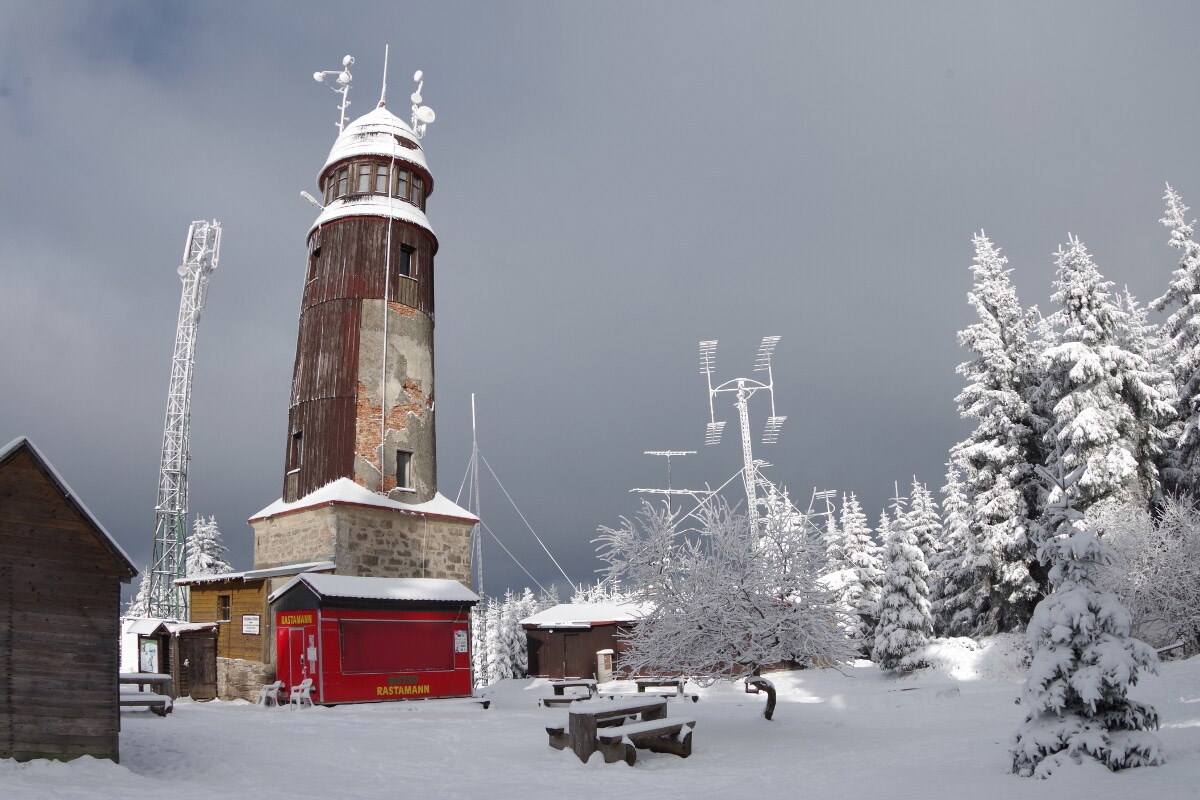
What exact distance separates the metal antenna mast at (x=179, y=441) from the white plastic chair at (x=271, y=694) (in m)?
22.2

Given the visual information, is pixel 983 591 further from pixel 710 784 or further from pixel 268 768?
pixel 268 768

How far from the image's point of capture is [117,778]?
11492 mm

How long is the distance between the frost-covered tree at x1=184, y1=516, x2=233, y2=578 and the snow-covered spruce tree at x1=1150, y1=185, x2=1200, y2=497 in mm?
49241

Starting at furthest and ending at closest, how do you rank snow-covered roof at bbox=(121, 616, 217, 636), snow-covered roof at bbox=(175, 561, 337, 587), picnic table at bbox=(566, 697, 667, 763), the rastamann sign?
snow-covered roof at bbox=(121, 616, 217, 636)
snow-covered roof at bbox=(175, 561, 337, 587)
the rastamann sign
picnic table at bbox=(566, 697, 667, 763)

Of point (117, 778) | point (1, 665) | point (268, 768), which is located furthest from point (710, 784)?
point (1, 665)

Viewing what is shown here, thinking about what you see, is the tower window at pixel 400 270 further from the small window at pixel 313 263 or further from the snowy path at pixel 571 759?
the snowy path at pixel 571 759

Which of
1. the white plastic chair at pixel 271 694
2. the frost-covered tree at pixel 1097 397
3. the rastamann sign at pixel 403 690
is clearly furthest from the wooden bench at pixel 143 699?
the frost-covered tree at pixel 1097 397

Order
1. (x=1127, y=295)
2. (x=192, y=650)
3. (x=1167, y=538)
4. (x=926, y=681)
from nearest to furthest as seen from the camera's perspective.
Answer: (x=1167, y=538), (x=192, y=650), (x=926, y=681), (x=1127, y=295)

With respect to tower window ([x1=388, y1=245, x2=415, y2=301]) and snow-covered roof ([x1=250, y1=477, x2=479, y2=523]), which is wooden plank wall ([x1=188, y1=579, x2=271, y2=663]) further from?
tower window ([x1=388, y1=245, x2=415, y2=301])

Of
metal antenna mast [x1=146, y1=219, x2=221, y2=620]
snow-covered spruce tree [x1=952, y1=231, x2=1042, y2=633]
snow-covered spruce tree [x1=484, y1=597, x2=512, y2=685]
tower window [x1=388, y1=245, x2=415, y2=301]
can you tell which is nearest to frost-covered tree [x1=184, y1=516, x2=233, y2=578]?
metal antenna mast [x1=146, y1=219, x2=221, y2=620]

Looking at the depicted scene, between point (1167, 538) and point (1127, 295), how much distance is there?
1447 centimetres

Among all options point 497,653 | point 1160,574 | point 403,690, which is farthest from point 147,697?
point 497,653

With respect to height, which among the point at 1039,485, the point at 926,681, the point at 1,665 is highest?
the point at 1039,485

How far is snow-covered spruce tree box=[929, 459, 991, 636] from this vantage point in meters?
31.8
